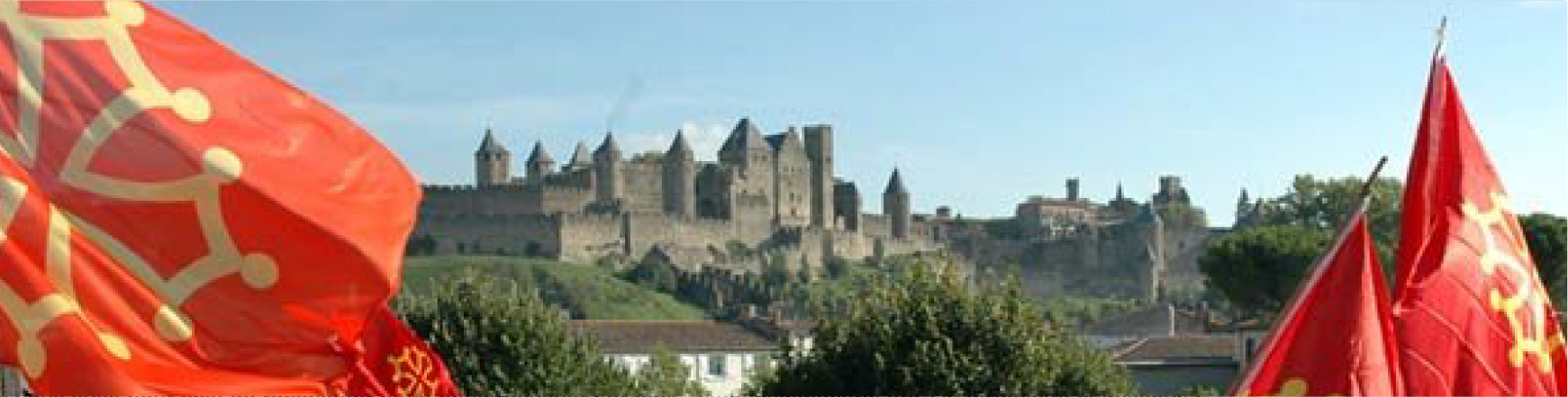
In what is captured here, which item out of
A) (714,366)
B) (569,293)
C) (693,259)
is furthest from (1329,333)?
(693,259)

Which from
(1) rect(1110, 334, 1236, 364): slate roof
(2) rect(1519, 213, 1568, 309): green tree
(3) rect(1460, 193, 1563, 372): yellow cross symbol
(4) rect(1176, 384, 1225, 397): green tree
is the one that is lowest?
(4) rect(1176, 384, 1225, 397): green tree

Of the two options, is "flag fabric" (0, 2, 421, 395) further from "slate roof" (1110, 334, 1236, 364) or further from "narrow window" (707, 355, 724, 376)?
"narrow window" (707, 355, 724, 376)

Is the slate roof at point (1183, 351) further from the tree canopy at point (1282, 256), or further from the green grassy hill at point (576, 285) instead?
the green grassy hill at point (576, 285)

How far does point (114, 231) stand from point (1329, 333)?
4448 millimetres

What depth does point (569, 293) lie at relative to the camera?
152000 millimetres

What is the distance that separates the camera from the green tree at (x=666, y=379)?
47375mm

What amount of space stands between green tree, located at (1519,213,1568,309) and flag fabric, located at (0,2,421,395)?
86979mm

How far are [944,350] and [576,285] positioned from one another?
121915mm

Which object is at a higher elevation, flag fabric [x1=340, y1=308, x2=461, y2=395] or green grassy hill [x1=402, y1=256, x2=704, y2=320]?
green grassy hill [x1=402, y1=256, x2=704, y2=320]

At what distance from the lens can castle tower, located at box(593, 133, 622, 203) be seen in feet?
641

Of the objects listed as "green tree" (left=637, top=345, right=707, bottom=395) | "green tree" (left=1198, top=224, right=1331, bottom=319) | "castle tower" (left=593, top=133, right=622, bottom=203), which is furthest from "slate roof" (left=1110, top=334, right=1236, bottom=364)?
"castle tower" (left=593, top=133, right=622, bottom=203)

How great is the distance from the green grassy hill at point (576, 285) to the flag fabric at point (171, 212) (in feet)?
432

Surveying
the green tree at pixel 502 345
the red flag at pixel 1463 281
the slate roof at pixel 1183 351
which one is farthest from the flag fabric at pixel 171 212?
the slate roof at pixel 1183 351

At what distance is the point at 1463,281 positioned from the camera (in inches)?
414
